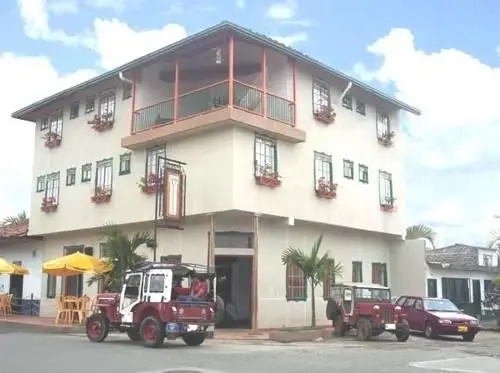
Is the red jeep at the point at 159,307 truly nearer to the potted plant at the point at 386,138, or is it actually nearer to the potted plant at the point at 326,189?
the potted plant at the point at 326,189

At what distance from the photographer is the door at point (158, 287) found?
55.0 ft

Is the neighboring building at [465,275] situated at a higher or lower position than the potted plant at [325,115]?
lower

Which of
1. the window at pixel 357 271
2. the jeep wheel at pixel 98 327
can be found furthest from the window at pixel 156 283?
the window at pixel 357 271

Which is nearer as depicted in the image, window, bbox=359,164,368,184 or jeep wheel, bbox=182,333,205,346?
jeep wheel, bbox=182,333,205,346

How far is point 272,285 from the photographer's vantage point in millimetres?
23672

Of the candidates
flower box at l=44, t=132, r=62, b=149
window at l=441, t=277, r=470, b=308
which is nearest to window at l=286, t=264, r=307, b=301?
window at l=441, t=277, r=470, b=308

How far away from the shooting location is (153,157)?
80.3 feet

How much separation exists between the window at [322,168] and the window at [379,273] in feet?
19.8

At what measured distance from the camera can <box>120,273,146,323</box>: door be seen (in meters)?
17.3

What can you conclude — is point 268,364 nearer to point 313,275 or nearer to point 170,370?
point 170,370

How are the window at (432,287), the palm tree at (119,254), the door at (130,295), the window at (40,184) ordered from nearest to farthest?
1. the door at (130,295)
2. the palm tree at (119,254)
3. the window at (40,184)
4. the window at (432,287)

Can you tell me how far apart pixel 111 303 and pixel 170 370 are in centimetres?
637

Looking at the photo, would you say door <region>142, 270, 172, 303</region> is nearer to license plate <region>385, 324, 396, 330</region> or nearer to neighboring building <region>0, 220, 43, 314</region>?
license plate <region>385, 324, 396, 330</region>

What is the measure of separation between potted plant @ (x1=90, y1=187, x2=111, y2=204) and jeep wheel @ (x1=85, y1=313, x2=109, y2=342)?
8569mm
